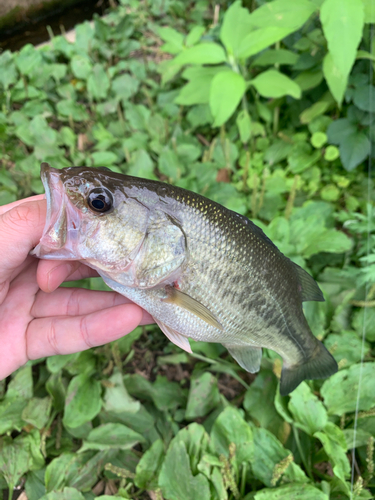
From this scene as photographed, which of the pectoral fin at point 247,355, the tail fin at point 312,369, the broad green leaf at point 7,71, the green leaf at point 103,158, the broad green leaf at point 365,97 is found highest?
the broad green leaf at point 7,71

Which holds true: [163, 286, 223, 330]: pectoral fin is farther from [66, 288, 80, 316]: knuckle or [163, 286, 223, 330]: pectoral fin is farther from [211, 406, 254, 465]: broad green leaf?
[211, 406, 254, 465]: broad green leaf

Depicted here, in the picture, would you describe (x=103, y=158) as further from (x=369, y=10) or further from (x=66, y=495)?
(x=66, y=495)

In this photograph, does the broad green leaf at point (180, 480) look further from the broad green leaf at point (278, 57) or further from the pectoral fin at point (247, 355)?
the broad green leaf at point (278, 57)

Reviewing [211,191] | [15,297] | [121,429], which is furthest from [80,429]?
[211,191]

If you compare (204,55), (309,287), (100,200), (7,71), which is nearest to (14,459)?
(100,200)

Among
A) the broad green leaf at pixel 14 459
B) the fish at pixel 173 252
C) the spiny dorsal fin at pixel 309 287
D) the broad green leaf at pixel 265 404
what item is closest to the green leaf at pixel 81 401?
the broad green leaf at pixel 14 459

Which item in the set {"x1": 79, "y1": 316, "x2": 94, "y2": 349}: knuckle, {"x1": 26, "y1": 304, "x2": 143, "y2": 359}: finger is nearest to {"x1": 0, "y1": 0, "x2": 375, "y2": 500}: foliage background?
{"x1": 26, "y1": 304, "x2": 143, "y2": 359}: finger
